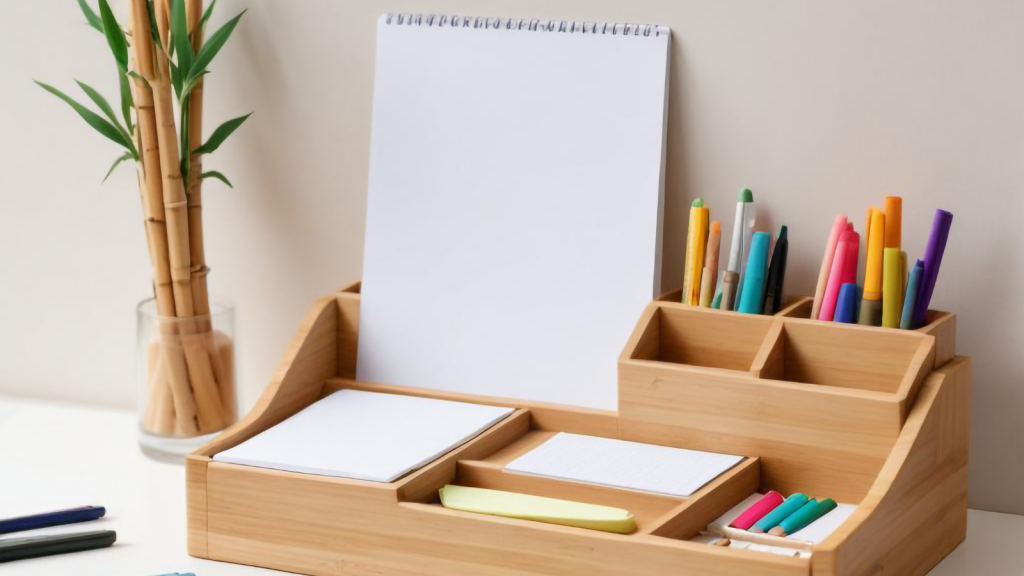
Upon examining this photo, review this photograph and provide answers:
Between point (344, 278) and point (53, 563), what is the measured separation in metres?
0.40

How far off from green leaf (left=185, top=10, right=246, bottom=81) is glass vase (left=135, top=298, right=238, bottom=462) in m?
0.22

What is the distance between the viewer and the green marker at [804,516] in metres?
0.91

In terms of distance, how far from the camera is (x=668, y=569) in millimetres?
842

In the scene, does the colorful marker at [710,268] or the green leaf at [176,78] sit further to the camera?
the green leaf at [176,78]

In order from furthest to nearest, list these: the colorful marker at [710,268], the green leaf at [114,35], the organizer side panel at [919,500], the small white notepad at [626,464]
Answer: the green leaf at [114,35]
the colorful marker at [710,268]
the small white notepad at [626,464]
the organizer side panel at [919,500]

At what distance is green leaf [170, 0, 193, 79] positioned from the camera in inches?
45.5

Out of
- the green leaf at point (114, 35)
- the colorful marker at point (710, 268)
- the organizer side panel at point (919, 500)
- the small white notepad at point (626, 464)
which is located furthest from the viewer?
the green leaf at point (114, 35)

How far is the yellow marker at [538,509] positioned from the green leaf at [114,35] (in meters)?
0.50

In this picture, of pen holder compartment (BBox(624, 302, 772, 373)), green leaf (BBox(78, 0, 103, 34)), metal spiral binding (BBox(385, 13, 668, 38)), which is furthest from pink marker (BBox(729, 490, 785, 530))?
green leaf (BBox(78, 0, 103, 34))

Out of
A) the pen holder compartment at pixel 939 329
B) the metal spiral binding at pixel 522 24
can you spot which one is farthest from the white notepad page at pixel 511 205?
the pen holder compartment at pixel 939 329

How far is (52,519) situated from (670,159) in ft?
1.90

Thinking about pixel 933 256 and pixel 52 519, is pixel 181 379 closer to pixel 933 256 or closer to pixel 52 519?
pixel 52 519

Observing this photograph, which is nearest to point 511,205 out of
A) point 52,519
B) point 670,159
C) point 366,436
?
point 670,159

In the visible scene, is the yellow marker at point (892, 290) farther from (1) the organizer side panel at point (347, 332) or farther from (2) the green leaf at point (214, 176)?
(2) the green leaf at point (214, 176)
